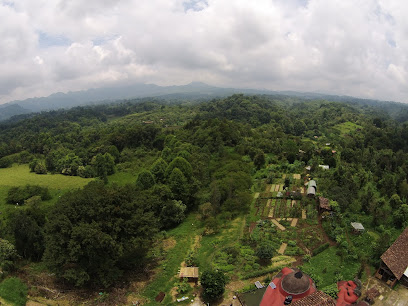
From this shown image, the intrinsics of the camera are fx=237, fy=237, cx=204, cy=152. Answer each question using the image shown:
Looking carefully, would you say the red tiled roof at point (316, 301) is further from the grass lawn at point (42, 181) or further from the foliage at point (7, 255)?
the grass lawn at point (42, 181)

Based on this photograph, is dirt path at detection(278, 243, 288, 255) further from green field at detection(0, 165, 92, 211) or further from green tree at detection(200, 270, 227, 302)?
green field at detection(0, 165, 92, 211)

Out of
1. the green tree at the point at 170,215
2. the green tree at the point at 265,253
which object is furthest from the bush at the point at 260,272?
the green tree at the point at 170,215

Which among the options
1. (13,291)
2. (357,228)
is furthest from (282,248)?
(13,291)

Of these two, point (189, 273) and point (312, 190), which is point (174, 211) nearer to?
point (189, 273)

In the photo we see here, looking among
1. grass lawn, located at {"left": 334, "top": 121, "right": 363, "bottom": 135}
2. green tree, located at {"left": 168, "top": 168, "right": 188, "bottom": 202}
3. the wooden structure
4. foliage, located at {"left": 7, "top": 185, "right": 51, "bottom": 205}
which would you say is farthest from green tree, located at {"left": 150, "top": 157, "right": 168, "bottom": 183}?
grass lawn, located at {"left": 334, "top": 121, "right": 363, "bottom": 135}

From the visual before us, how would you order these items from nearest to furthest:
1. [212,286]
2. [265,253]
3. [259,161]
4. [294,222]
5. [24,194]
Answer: [212,286] → [265,253] → [294,222] → [24,194] → [259,161]

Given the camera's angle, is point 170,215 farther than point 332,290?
Yes
